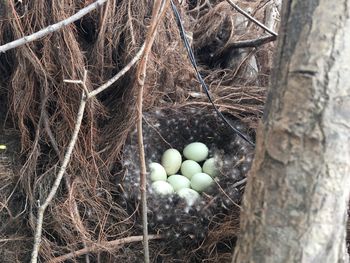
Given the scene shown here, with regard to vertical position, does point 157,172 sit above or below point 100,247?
above

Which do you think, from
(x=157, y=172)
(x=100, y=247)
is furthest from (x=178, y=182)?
(x=100, y=247)

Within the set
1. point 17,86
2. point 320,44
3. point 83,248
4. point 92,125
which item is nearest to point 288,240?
point 320,44

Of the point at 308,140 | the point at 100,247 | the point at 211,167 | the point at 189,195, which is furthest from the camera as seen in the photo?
the point at 211,167

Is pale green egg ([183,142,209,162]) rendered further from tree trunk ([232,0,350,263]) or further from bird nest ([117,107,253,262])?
tree trunk ([232,0,350,263])

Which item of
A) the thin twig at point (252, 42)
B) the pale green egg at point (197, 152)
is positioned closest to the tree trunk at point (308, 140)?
the pale green egg at point (197, 152)

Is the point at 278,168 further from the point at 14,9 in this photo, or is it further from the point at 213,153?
the point at 14,9

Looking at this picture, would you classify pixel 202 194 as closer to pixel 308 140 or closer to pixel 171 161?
pixel 171 161
